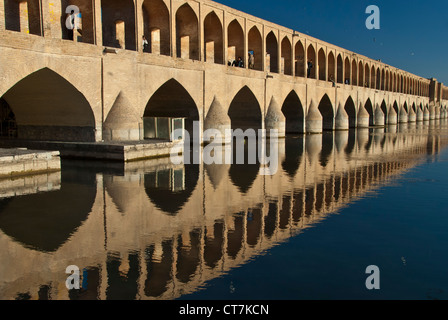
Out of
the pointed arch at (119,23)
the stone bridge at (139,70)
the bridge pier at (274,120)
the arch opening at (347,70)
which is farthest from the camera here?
the arch opening at (347,70)

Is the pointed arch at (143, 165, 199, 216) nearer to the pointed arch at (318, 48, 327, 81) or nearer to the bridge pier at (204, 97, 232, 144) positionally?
the bridge pier at (204, 97, 232, 144)

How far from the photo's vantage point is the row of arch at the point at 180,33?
12.8m

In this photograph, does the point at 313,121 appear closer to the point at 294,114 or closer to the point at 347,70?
A: the point at 294,114

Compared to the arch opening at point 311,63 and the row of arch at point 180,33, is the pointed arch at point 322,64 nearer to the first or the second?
the row of arch at point 180,33

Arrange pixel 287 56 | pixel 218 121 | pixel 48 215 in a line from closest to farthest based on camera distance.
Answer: pixel 48 215 → pixel 218 121 → pixel 287 56

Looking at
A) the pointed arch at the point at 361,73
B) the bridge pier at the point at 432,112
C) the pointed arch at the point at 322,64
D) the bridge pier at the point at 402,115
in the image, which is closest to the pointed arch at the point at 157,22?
the pointed arch at the point at 322,64

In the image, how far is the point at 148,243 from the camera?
14.4 ft

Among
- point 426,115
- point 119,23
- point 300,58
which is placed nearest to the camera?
point 119,23

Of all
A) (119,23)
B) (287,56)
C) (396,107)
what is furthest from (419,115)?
(119,23)

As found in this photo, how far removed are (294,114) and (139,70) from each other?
12.5 m

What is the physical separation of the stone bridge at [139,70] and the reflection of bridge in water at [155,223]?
Result: 9.93 feet

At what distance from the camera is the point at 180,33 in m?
17.0

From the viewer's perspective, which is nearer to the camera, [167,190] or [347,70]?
[167,190]
